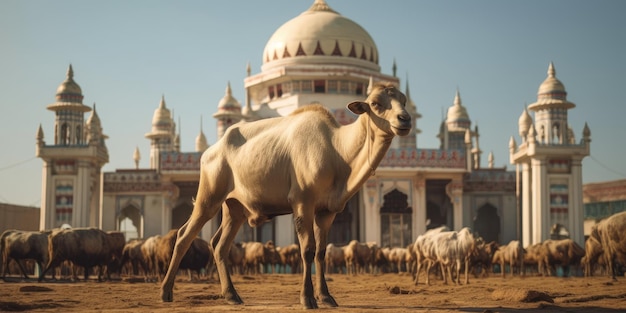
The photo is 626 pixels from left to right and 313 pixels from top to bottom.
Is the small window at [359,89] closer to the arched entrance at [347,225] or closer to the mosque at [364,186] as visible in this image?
the mosque at [364,186]

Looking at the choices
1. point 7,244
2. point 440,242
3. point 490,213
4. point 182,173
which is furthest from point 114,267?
point 490,213

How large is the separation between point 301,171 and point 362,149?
0.70 m

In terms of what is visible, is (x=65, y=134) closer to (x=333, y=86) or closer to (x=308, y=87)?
(x=308, y=87)

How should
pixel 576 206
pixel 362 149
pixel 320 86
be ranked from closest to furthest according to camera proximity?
pixel 362 149, pixel 576 206, pixel 320 86

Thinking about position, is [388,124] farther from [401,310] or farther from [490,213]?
[490,213]

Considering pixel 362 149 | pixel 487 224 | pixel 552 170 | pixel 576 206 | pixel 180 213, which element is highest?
pixel 552 170

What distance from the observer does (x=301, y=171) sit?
8.80m

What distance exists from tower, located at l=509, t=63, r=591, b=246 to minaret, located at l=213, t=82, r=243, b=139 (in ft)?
55.0

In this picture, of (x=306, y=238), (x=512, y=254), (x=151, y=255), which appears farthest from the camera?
(x=512, y=254)

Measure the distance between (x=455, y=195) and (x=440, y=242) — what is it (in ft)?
78.3

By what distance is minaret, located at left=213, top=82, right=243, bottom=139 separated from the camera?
154 feet

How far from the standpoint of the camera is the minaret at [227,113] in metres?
46.8

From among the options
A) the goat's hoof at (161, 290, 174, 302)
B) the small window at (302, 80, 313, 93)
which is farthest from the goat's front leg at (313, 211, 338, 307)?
the small window at (302, 80, 313, 93)

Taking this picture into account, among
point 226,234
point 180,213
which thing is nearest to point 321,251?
point 226,234
